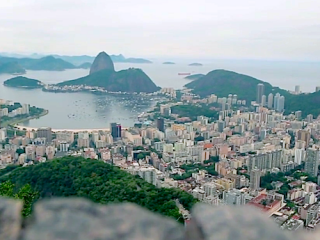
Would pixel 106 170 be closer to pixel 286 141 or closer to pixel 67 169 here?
pixel 67 169

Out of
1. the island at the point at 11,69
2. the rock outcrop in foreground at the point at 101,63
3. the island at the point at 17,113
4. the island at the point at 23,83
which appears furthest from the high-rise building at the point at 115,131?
the island at the point at 11,69

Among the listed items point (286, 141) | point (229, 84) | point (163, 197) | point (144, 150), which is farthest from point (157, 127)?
point (229, 84)

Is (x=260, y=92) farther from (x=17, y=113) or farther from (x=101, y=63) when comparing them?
(x=101, y=63)

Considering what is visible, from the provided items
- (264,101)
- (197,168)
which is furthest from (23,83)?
(197,168)

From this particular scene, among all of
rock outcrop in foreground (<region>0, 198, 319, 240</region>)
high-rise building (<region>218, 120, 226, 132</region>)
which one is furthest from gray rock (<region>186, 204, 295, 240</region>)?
high-rise building (<region>218, 120, 226, 132</region>)

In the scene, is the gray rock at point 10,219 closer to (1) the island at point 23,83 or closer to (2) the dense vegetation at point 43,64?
(1) the island at point 23,83

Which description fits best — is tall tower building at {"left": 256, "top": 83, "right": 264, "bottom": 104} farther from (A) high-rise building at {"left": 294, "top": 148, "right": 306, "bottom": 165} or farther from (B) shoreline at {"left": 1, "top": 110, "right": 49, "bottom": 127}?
(B) shoreline at {"left": 1, "top": 110, "right": 49, "bottom": 127}
